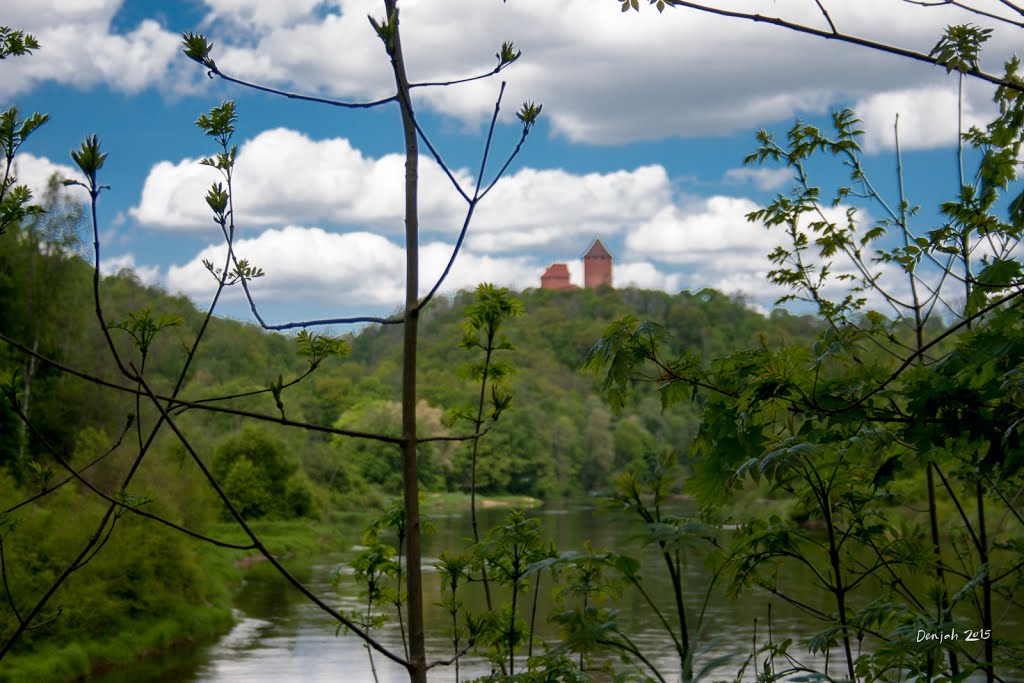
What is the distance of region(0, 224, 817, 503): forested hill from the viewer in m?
23.8

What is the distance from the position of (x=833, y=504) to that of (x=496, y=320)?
1.11 m

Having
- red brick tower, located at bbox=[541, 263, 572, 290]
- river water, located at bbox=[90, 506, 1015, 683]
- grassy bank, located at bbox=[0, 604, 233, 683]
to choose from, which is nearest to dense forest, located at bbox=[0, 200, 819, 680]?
grassy bank, located at bbox=[0, 604, 233, 683]

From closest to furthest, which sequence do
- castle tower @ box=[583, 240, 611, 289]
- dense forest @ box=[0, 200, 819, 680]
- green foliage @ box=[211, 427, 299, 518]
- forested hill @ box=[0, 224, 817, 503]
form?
dense forest @ box=[0, 200, 819, 680] < forested hill @ box=[0, 224, 817, 503] < green foliage @ box=[211, 427, 299, 518] < castle tower @ box=[583, 240, 611, 289]

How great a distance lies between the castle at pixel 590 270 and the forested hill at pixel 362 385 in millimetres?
17636

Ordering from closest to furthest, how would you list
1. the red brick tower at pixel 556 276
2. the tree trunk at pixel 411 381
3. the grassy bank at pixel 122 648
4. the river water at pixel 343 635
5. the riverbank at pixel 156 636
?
the tree trunk at pixel 411 381 < the grassy bank at pixel 122 648 < the riverbank at pixel 156 636 < the river water at pixel 343 635 < the red brick tower at pixel 556 276

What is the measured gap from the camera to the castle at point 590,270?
399ft

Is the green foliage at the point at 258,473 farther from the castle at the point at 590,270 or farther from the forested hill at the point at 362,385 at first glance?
the castle at the point at 590,270

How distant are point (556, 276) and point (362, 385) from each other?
5725 cm

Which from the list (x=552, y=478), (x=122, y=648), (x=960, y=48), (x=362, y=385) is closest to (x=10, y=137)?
(x=960, y=48)

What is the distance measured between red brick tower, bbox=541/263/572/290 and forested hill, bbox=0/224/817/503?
17.1 meters

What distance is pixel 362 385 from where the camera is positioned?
68.1 m

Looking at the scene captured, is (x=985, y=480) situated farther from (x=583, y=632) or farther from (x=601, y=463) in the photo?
(x=601, y=463)

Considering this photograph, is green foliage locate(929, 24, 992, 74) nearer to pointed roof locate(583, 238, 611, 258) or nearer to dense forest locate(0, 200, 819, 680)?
dense forest locate(0, 200, 819, 680)

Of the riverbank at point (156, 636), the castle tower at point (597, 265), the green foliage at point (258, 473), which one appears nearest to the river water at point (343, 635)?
the riverbank at point (156, 636)
